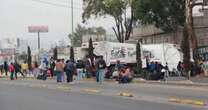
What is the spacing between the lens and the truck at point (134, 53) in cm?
4384

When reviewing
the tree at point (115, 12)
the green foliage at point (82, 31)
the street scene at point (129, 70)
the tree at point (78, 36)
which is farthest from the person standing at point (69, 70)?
the green foliage at point (82, 31)

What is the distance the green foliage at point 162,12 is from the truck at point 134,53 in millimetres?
5220

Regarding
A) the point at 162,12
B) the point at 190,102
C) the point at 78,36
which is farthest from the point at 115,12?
the point at 78,36

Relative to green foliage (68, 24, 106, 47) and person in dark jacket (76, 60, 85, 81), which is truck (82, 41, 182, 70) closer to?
person in dark jacket (76, 60, 85, 81)

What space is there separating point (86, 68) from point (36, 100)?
1994 cm

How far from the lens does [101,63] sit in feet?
110

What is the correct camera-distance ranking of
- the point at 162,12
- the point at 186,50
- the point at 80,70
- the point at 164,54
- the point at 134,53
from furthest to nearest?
the point at 162,12
the point at 134,53
the point at 164,54
the point at 80,70
the point at 186,50

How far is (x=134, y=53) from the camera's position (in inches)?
1817

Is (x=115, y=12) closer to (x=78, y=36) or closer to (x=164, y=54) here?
(x=164, y=54)

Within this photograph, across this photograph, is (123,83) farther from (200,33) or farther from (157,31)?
(157,31)

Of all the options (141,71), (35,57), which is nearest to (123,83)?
(141,71)

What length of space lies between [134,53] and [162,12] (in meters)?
6.10

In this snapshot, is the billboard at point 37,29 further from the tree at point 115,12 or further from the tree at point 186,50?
the tree at point 186,50

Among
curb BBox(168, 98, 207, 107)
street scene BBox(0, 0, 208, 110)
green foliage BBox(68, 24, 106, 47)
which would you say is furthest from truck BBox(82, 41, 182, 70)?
green foliage BBox(68, 24, 106, 47)
